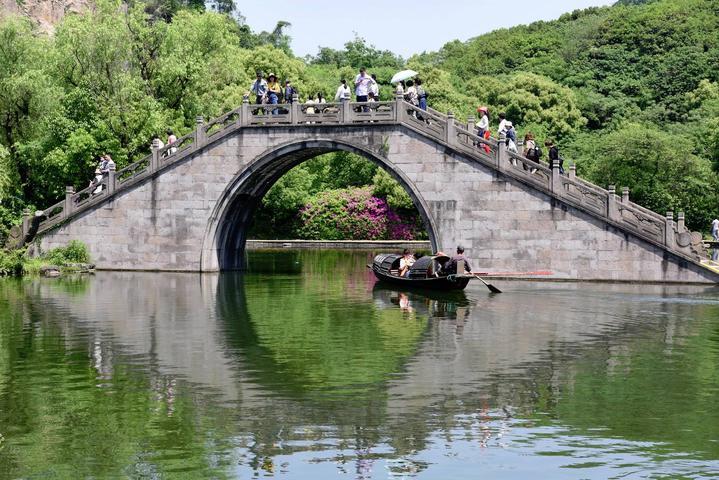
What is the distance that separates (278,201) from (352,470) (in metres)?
53.9

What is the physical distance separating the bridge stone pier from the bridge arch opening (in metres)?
0.06

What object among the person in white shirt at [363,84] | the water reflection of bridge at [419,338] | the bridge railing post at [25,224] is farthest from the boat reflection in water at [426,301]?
the bridge railing post at [25,224]

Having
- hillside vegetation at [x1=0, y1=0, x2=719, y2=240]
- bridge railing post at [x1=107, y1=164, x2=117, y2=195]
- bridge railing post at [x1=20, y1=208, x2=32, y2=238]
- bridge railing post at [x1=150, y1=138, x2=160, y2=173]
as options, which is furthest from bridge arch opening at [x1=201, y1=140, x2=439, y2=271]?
bridge railing post at [x1=20, y1=208, x2=32, y2=238]

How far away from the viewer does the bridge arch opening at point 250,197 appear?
40.1 metres

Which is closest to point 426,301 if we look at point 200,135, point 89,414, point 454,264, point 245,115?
point 454,264

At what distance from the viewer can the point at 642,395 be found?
62.6 feet

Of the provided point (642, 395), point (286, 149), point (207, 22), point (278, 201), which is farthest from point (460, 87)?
point (642, 395)

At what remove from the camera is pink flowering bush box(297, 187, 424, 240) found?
68875mm

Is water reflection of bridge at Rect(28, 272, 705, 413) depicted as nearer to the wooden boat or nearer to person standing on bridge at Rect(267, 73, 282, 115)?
the wooden boat

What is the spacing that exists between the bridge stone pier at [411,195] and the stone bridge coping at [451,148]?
0.05 m

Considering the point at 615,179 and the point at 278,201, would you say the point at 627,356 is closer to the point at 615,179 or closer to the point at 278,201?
the point at 615,179

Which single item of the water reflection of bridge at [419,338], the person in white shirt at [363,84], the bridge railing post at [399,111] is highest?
the person in white shirt at [363,84]

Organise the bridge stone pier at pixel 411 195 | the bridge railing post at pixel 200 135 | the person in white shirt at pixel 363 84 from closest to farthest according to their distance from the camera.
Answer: the bridge stone pier at pixel 411 195 < the person in white shirt at pixel 363 84 < the bridge railing post at pixel 200 135

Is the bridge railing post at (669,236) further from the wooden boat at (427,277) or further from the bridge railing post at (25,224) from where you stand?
the bridge railing post at (25,224)
